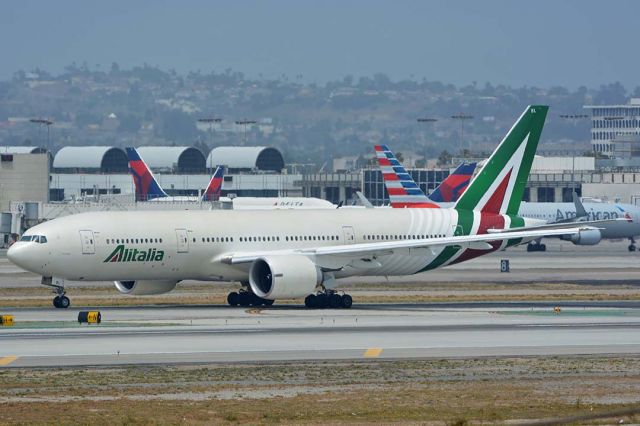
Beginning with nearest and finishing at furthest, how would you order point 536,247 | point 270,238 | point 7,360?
1. point 7,360
2. point 270,238
3. point 536,247

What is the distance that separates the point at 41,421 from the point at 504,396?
10792 millimetres

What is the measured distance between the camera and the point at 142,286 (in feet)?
203

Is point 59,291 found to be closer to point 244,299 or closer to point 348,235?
point 244,299

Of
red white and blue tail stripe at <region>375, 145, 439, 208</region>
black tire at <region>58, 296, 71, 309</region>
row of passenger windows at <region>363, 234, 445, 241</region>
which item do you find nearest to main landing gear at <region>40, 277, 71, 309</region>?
black tire at <region>58, 296, 71, 309</region>

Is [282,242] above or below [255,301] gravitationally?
above

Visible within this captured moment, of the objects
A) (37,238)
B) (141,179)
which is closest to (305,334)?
(37,238)

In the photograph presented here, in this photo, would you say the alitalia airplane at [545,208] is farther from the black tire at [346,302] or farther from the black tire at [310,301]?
the black tire at [346,302]

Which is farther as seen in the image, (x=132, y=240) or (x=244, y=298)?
(x=244, y=298)

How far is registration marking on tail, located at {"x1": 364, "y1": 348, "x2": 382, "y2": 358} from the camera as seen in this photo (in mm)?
41531

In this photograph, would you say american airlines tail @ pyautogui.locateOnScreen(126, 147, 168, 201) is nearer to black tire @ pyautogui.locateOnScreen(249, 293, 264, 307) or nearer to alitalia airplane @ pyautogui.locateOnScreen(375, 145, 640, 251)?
alitalia airplane @ pyautogui.locateOnScreen(375, 145, 640, 251)

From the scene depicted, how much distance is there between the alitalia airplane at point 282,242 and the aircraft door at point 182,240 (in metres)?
0.05

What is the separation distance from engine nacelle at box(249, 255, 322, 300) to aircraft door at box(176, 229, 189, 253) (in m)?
2.88

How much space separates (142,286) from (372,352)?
21.6m

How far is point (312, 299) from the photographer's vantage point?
60438 mm
